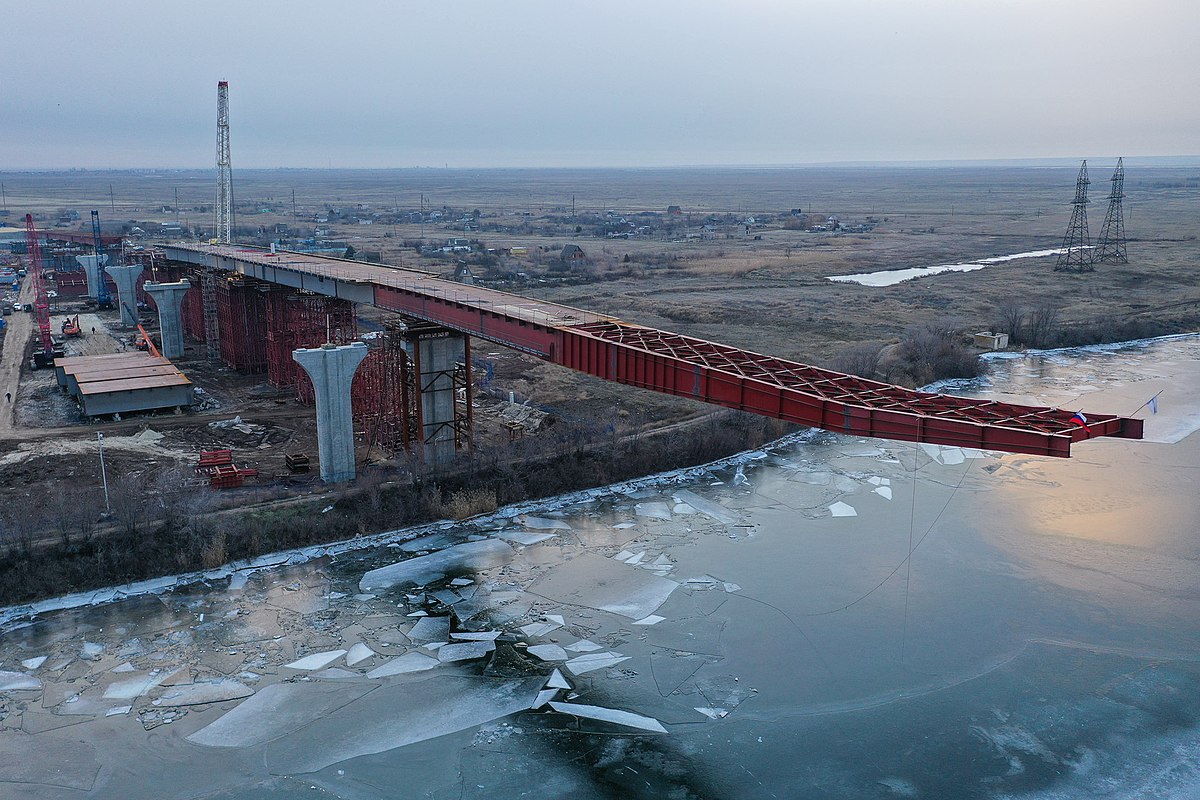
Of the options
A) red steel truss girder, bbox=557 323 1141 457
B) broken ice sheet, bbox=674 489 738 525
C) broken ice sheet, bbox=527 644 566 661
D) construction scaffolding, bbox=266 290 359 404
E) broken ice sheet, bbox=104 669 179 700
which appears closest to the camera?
red steel truss girder, bbox=557 323 1141 457

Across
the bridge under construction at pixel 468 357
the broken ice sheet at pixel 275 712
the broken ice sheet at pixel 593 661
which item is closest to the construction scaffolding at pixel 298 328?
the bridge under construction at pixel 468 357

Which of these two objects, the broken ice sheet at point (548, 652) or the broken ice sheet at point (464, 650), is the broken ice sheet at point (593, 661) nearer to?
the broken ice sheet at point (548, 652)

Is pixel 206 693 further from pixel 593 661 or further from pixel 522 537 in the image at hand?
pixel 522 537

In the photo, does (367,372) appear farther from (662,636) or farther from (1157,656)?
(1157,656)

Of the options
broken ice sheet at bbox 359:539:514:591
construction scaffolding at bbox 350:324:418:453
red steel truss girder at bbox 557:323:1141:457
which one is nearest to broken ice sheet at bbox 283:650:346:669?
broken ice sheet at bbox 359:539:514:591

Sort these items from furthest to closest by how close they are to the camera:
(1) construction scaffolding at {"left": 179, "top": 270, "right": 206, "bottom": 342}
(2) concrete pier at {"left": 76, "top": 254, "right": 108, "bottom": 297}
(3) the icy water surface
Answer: (3) the icy water surface
(2) concrete pier at {"left": 76, "top": 254, "right": 108, "bottom": 297}
(1) construction scaffolding at {"left": 179, "top": 270, "right": 206, "bottom": 342}

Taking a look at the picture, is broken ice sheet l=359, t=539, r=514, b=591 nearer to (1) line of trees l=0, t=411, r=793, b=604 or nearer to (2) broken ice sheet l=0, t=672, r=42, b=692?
(1) line of trees l=0, t=411, r=793, b=604

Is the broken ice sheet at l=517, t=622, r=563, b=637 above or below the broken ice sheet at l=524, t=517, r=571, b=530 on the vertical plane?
below
